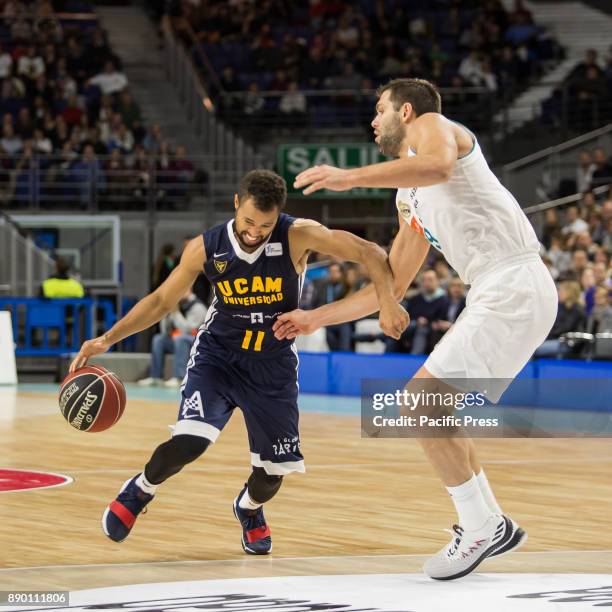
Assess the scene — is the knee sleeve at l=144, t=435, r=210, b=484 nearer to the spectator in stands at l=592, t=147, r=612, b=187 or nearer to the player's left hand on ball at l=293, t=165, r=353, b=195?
the player's left hand on ball at l=293, t=165, r=353, b=195

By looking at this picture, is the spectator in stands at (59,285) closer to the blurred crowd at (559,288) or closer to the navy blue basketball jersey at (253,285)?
the blurred crowd at (559,288)

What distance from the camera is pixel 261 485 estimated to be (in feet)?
20.4

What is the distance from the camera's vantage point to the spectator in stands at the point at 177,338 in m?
17.3

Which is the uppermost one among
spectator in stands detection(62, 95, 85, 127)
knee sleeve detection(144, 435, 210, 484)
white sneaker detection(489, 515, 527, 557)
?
knee sleeve detection(144, 435, 210, 484)

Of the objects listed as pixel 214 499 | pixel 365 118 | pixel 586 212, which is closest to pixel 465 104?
pixel 365 118

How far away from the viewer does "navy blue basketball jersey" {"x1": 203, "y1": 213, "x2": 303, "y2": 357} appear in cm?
608

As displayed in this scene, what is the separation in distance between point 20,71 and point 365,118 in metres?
6.38

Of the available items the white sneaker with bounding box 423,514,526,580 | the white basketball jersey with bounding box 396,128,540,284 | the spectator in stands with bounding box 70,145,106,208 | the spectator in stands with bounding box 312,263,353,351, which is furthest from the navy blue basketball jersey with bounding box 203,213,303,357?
the spectator in stands with bounding box 70,145,106,208

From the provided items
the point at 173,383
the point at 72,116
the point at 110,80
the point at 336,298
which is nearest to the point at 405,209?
the point at 336,298

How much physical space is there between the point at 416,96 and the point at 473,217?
552 mm

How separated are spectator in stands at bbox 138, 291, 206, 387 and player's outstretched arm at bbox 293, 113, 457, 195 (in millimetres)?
11966

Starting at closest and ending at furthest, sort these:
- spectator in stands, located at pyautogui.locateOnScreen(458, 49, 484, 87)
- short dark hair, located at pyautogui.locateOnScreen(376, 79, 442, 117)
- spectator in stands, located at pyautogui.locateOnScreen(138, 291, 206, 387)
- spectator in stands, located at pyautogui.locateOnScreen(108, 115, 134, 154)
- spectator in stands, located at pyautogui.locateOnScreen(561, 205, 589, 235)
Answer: short dark hair, located at pyautogui.locateOnScreen(376, 79, 442, 117)
spectator in stands, located at pyautogui.locateOnScreen(561, 205, 589, 235)
spectator in stands, located at pyautogui.locateOnScreen(138, 291, 206, 387)
spectator in stands, located at pyautogui.locateOnScreen(108, 115, 134, 154)
spectator in stands, located at pyautogui.locateOnScreen(458, 49, 484, 87)

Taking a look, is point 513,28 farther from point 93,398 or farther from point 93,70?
point 93,398

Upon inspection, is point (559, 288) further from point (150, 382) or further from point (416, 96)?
point (416, 96)
